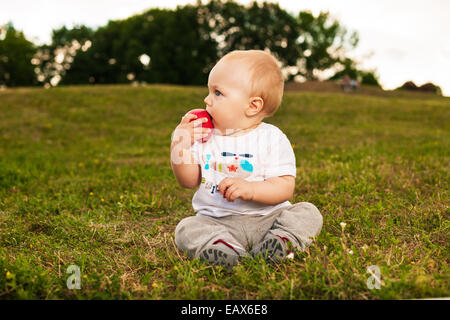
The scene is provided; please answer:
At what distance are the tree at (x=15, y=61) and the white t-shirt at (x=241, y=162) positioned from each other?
51579mm

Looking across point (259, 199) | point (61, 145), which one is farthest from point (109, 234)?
point (61, 145)

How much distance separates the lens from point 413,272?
219 centimetres

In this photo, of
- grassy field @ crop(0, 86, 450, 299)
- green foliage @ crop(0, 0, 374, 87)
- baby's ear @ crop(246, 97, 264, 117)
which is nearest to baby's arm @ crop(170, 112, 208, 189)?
baby's ear @ crop(246, 97, 264, 117)

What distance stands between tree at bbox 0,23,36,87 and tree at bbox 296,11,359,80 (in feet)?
112

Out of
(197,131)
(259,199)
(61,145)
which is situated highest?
(197,131)

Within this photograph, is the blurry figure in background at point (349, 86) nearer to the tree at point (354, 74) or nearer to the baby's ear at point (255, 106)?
the tree at point (354, 74)

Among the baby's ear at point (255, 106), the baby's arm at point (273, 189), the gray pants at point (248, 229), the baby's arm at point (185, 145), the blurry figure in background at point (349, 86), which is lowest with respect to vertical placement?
the gray pants at point (248, 229)

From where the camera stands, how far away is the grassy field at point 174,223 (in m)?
2.21

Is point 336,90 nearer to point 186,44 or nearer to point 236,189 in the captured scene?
point 186,44

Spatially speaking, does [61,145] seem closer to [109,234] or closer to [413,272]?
[109,234]

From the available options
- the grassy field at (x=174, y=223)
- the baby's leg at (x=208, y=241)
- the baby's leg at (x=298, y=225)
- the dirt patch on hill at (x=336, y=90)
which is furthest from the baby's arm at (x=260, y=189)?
the dirt patch on hill at (x=336, y=90)

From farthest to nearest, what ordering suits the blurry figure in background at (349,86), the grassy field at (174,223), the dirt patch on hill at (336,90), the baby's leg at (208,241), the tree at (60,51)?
1. the tree at (60,51)
2. the blurry figure in background at (349,86)
3. the dirt patch on hill at (336,90)
4. the baby's leg at (208,241)
5. the grassy field at (174,223)
